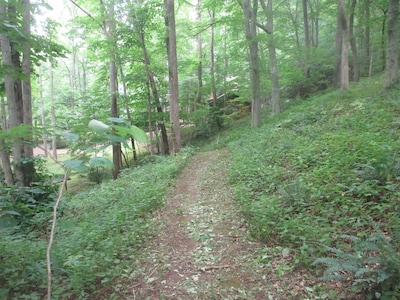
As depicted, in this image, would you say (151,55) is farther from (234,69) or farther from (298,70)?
(298,70)

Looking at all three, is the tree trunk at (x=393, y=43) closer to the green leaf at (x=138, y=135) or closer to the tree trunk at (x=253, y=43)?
the tree trunk at (x=253, y=43)

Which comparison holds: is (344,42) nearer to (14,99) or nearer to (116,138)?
(116,138)

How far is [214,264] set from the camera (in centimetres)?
318

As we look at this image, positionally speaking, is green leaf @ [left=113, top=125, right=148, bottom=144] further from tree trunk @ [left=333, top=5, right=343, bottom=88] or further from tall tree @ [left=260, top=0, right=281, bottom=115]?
tree trunk @ [left=333, top=5, right=343, bottom=88]

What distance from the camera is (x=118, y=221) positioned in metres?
4.22

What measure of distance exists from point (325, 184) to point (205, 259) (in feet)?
8.47

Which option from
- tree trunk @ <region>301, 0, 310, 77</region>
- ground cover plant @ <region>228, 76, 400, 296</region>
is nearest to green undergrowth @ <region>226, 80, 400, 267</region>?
ground cover plant @ <region>228, 76, 400, 296</region>

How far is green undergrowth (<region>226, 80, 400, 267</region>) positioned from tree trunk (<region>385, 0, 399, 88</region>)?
3.78ft

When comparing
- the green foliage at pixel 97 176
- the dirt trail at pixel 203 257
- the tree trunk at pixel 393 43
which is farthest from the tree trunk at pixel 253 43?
the green foliage at pixel 97 176

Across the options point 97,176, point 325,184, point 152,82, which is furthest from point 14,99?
point 97,176

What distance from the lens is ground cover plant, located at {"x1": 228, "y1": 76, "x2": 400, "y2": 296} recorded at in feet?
10.2

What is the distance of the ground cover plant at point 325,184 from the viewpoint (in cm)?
311

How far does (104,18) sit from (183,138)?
37.8 feet

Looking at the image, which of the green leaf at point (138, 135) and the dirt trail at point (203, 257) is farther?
the dirt trail at point (203, 257)
